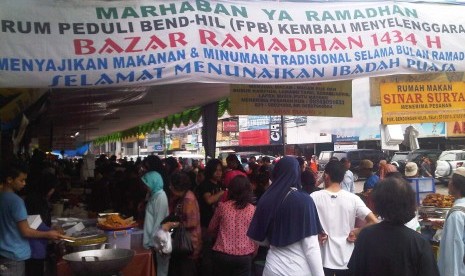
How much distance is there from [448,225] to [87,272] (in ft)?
10.1

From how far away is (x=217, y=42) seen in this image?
4.56 m

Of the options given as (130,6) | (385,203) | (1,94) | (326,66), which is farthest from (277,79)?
(1,94)

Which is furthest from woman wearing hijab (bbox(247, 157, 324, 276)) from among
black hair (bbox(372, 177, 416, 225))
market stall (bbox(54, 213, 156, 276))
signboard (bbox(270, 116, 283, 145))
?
signboard (bbox(270, 116, 283, 145))

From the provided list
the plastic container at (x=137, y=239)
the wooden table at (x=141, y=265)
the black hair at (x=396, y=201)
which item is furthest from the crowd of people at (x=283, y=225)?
the plastic container at (x=137, y=239)

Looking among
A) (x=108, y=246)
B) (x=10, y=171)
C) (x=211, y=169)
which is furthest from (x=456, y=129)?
(x=10, y=171)

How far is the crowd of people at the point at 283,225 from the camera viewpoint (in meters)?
2.60

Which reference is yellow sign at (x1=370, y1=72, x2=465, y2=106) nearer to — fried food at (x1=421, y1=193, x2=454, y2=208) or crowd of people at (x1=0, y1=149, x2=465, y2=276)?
fried food at (x1=421, y1=193, x2=454, y2=208)

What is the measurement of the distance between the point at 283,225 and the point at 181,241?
1779 mm

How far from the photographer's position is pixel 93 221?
6309mm

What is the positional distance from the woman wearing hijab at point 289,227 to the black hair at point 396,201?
0.82 meters

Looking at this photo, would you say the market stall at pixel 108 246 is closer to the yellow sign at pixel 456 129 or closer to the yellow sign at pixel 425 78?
the yellow sign at pixel 425 78

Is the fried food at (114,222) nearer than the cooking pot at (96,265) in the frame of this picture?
No

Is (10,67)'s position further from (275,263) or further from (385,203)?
(385,203)

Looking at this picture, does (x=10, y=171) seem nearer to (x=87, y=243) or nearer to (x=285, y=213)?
(x=87, y=243)
